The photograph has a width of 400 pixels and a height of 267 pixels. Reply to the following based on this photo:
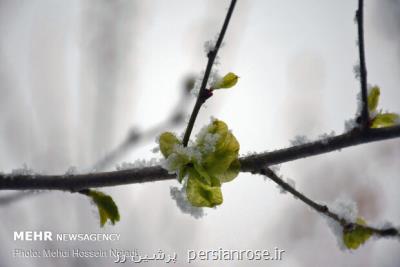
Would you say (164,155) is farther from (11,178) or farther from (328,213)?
(328,213)

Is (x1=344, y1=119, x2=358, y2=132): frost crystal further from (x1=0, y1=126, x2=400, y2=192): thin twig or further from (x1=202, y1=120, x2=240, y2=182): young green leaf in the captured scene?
(x1=202, y1=120, x2=240, y2=182): young green leaf

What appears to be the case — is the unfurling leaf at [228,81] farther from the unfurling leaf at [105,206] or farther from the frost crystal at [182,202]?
the unfurling leaf at [105,206]

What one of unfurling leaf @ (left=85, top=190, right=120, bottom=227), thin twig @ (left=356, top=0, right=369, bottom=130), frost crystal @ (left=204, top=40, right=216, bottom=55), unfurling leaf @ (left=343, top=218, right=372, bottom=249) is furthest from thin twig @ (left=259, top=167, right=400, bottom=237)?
unfurling leaf @ (left=85, top=190, right=120, bottom=227)

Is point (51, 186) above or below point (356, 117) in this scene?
below

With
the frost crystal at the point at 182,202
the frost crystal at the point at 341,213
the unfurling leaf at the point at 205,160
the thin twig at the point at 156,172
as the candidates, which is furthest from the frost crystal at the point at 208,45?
the frost crystal at the point at 341,213

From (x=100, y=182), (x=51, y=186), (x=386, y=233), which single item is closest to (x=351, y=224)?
(x=386, y=233)

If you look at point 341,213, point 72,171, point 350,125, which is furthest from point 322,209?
point 72,171
